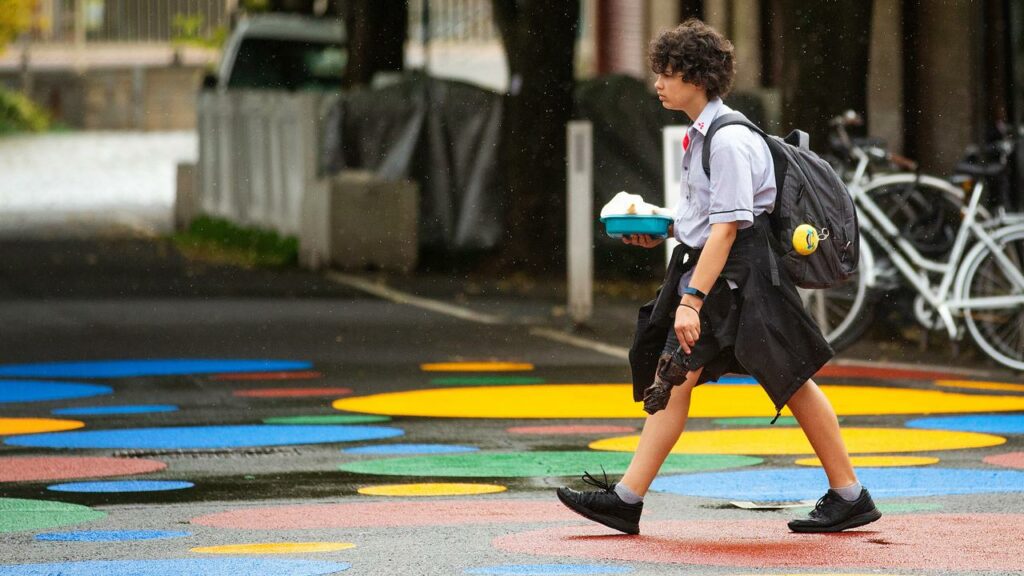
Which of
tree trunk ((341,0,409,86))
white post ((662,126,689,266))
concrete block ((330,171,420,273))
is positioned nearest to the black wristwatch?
white post ((662,126,689,266))

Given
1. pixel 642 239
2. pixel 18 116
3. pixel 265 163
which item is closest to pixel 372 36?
pixel 265 163

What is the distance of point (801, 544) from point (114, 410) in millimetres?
4775

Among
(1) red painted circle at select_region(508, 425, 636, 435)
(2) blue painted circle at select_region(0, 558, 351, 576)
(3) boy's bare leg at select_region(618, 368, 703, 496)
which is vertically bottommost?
(1) red painted circle at select_region(508, 425, 636, 435)

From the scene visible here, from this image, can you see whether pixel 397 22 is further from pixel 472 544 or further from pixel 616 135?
pixel 472 544

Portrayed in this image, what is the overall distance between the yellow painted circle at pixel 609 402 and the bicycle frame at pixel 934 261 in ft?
3.33

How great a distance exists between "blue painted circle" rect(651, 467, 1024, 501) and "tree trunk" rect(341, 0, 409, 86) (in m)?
17.5

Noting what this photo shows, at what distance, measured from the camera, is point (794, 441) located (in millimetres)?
8578

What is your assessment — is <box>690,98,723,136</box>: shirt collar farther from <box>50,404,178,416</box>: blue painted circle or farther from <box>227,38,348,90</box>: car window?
<box>227,38,348,90</box>: car window

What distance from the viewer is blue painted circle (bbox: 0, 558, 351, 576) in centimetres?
564

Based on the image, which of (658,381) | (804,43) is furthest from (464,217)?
(658,381)

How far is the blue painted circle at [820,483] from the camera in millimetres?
7125

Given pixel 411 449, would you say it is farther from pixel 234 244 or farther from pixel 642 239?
pixel 234 244

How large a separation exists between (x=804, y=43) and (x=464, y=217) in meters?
6.34

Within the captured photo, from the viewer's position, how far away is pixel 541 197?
18.1 m
